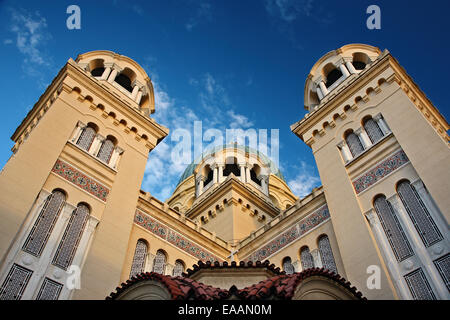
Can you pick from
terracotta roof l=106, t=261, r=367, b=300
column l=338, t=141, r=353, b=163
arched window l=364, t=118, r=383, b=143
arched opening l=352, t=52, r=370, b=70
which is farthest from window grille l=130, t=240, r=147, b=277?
arched opening l=352, t=52, r=370, b=70

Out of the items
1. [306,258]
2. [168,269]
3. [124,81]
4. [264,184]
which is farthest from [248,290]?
[264,184]

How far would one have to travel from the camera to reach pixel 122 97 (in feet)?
67.4

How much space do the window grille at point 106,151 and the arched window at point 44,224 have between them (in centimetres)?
296

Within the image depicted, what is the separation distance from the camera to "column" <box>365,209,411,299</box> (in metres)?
12.1

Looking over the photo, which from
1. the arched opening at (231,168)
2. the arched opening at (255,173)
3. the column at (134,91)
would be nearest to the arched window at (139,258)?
the column at (134,91)

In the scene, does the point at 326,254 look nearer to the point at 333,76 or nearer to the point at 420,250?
the point at 420,250

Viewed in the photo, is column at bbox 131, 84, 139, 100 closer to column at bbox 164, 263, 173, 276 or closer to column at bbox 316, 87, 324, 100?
column at bbox 164, 263, 173, 276

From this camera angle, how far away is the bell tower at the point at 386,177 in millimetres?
12398

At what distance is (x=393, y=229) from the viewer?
1374 cm

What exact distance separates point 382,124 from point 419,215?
4.66 meters

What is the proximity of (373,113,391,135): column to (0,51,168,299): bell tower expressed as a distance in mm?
9815

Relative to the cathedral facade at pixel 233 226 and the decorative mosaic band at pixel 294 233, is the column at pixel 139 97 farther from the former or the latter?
the decorative mosaic band at pixel 294 233

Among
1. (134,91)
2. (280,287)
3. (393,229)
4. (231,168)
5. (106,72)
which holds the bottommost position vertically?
(280,287)
